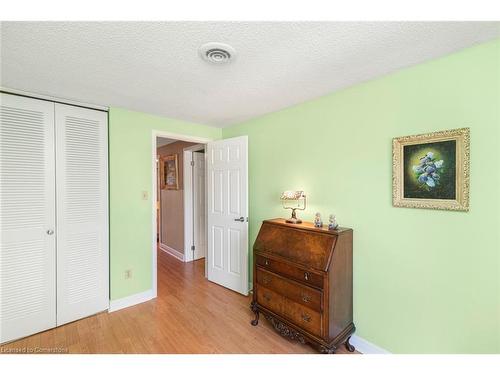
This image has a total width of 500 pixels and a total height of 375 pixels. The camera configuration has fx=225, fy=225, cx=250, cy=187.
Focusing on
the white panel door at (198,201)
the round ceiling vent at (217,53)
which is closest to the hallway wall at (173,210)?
the white panel door at (198,201)

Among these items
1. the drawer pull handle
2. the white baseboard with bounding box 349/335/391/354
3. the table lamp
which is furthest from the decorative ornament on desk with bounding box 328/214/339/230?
the white baseboard with bounding box 349/335/391/354

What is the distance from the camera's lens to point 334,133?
2.11 m

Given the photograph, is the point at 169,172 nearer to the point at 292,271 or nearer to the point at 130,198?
the point at 130,198

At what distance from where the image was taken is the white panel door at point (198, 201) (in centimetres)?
421

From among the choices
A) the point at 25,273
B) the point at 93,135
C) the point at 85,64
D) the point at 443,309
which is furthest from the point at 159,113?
the point at 443,309

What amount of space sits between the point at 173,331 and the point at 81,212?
1525mm

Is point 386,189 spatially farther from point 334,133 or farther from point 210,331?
point 210,331

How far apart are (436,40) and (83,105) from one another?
3015mm

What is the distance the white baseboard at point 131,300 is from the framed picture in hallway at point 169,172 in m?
2.05

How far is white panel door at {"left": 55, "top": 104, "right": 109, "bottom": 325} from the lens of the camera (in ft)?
7.32

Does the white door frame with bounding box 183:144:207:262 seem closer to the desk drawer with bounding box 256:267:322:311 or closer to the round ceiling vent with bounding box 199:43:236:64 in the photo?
the desk drawer with bounding box 256:267:322:311

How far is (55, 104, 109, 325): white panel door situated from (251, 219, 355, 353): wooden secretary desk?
1760mm

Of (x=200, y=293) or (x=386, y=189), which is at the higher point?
(x=386, y=189)

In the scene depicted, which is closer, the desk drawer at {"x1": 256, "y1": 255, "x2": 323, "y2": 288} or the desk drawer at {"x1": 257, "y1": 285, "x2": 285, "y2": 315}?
the desk drawer at {"x1": 256, "y1": 255, "x2": 323, "y2": 288}
